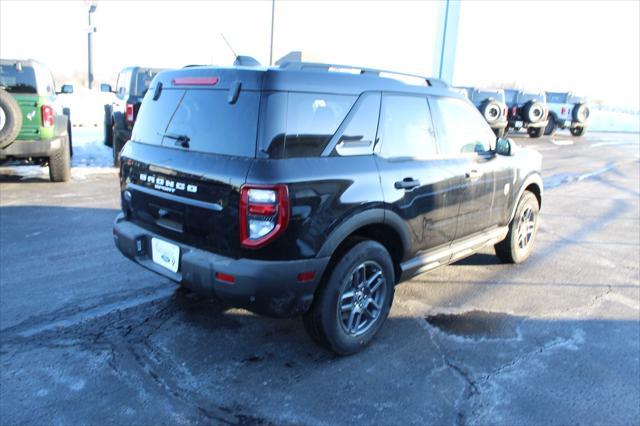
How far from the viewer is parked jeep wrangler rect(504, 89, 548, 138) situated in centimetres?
2078

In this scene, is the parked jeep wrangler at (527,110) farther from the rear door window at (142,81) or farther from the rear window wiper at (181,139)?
the rear window wiper at (181,139)

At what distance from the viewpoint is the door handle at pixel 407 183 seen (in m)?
3.61

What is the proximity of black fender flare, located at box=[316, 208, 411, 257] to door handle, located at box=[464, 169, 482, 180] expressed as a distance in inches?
37.2

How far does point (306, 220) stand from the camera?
303 centimetres

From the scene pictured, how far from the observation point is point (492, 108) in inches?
690

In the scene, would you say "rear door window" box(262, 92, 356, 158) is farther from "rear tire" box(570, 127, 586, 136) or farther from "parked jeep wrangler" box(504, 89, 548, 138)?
"rear tire" box(570, 127, 586, 136)

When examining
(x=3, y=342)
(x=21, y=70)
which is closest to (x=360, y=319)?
(x=3, y=342)

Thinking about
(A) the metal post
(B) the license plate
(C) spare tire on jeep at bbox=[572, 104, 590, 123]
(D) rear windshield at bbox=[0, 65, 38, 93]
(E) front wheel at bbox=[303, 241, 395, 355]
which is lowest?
(E) front wheel at bbox=[303, 241, 395, 355]

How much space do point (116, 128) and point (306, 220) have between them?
849 cm

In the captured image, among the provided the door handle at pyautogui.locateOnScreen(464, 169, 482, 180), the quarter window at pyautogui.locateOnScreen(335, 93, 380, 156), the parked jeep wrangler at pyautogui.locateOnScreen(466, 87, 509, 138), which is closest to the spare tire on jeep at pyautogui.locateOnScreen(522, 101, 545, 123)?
the parked jeep wrangler at pyautogui.locateOnScreen(466, 87, 509, 138)

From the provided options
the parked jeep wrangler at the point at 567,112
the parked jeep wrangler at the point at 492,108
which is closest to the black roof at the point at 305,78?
the parked jeep wrangler at the point at 492,108

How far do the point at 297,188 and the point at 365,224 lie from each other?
0.63m

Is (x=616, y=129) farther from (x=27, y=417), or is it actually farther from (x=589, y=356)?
(x=27, y=417)

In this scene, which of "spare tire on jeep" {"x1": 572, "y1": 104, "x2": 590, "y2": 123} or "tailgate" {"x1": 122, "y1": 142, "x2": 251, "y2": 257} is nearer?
"tailgate" {"x1": 122, "y1": 142, "x2": 251, "y2": 257}
